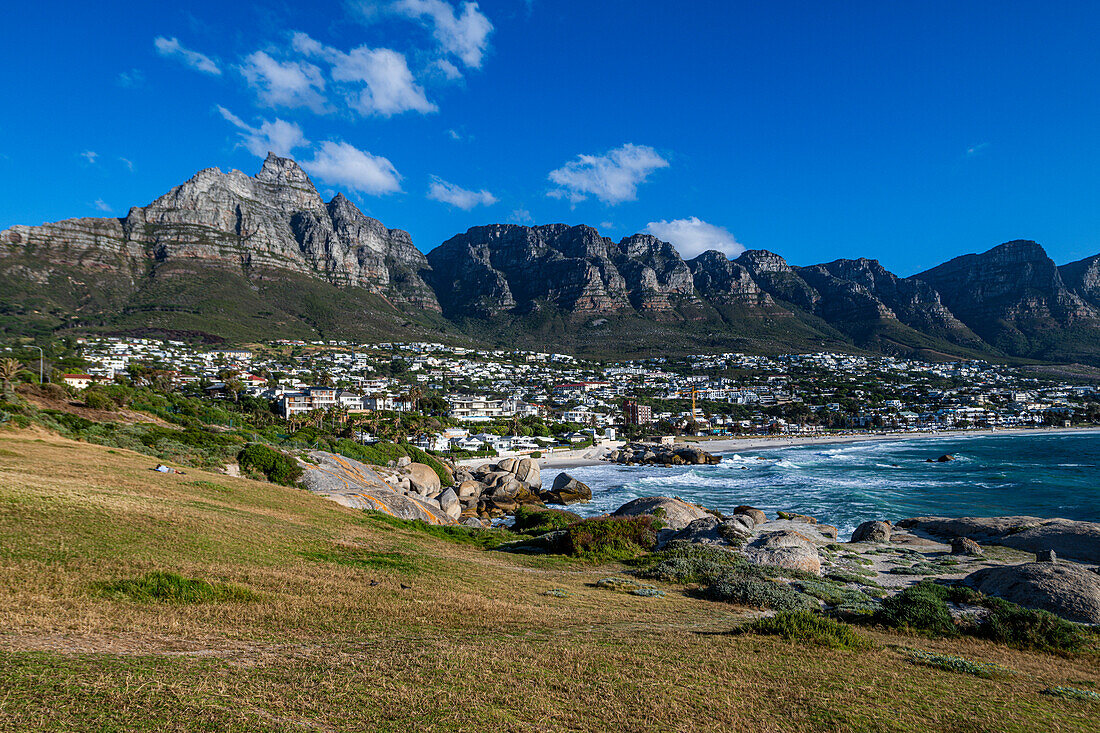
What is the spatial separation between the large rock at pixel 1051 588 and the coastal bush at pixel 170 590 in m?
17.8

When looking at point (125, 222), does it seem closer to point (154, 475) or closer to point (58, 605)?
point (154, 475)

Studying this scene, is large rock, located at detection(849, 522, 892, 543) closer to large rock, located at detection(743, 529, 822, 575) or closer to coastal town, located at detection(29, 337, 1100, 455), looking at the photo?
large rock, located at detection(743, 529, 822, 575)

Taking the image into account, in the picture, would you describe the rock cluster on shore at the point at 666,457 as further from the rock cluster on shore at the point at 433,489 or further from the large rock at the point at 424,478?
the large rock at the point at 424,478

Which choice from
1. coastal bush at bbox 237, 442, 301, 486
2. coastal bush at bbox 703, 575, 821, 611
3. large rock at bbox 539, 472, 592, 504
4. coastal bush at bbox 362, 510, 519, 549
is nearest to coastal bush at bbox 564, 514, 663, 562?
coastal bush at bbox 362, 510, 519, 549

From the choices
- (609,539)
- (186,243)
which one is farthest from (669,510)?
(186,243)

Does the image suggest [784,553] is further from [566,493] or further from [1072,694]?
[566,493]

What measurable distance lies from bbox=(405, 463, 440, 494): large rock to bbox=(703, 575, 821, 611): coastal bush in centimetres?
2900

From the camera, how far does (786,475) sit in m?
56.9

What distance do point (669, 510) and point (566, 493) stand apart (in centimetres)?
1802

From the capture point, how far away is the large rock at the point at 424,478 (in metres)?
40.2

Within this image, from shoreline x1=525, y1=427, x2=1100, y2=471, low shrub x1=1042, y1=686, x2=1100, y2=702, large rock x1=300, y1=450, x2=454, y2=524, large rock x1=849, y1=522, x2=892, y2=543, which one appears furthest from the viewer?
shoreline x1=525, y1=427, x2=1100, y2=471

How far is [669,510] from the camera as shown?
91.9 ft

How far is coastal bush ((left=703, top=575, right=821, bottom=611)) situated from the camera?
43.2 ft

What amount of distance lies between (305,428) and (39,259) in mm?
132120
